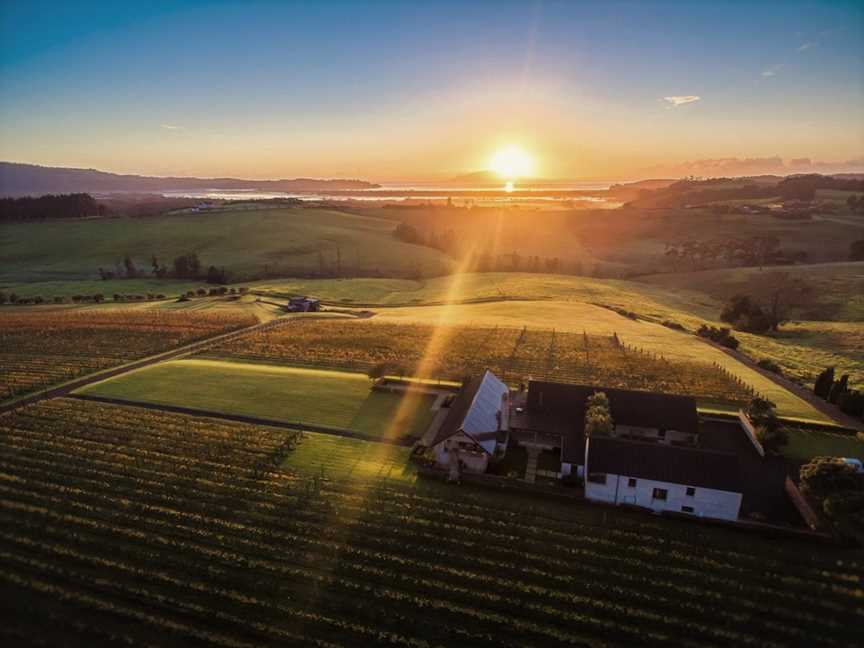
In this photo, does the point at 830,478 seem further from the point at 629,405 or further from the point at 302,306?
the point at 302,306

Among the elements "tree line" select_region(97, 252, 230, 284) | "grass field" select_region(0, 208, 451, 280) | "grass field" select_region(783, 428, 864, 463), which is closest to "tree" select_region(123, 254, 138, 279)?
"tree line" select_region(97, 252, 230, 284)

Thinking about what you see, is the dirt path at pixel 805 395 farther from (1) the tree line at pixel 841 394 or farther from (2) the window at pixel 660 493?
(2) the window at pixel 660 493

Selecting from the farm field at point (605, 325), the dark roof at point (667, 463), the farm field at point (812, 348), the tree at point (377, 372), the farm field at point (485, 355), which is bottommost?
the farm field at point (812, 348)

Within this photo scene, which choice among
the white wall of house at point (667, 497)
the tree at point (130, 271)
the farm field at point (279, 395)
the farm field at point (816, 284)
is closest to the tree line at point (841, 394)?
the white wall of house at point (667, 497)

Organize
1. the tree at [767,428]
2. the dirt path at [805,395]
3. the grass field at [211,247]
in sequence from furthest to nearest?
the grass field at [211,247] < the dirt path at [805,395] < the tree at [767,428]

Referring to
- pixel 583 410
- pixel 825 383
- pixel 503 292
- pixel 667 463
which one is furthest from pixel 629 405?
pixel 503 292

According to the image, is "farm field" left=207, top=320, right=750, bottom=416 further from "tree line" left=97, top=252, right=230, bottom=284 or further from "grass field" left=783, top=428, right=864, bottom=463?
"tree line" left=97, top=252, right=230, bottom=284
